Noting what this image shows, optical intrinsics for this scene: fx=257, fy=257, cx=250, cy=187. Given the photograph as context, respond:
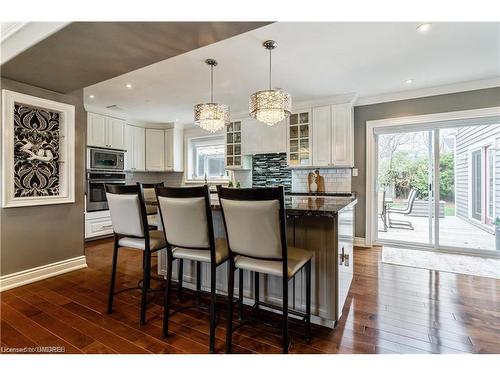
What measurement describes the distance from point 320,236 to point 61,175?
3.03 meters

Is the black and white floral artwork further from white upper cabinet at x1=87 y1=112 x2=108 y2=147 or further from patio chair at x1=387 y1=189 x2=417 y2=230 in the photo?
patio chair at x1=387 y1=189 x2=417 y2=230

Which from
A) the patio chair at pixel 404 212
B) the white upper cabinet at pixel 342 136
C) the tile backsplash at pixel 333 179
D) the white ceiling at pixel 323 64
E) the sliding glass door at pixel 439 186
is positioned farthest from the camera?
the tile backsplash at pixel 333 179

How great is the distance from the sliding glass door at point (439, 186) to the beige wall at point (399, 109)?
0.26 m

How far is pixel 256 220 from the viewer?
1.51 metres

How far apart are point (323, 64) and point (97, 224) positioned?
14.8 ft

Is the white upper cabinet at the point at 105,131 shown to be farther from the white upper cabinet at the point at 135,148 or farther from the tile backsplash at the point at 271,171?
the tile backsplash at the point at 271,171

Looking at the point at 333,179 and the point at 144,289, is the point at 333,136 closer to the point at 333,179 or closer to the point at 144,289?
the point at 333,179

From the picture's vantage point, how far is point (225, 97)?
14.0 ft

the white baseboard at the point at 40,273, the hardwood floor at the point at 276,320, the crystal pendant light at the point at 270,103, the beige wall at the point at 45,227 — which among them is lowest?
the hardwood floor at the point at 276,320

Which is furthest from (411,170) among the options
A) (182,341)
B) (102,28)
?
(102,28)

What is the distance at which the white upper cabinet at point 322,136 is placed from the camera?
4.32 meters

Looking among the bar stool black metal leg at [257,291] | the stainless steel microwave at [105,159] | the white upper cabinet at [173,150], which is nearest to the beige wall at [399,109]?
the bar stool black metal leg at [257,291]

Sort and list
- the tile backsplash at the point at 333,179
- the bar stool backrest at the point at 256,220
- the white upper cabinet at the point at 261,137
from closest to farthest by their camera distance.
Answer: the bar stool backrest at the point at 256,220
the tile backsplash at the point at 333,179
the white upper cabinet at the point at 261,137
